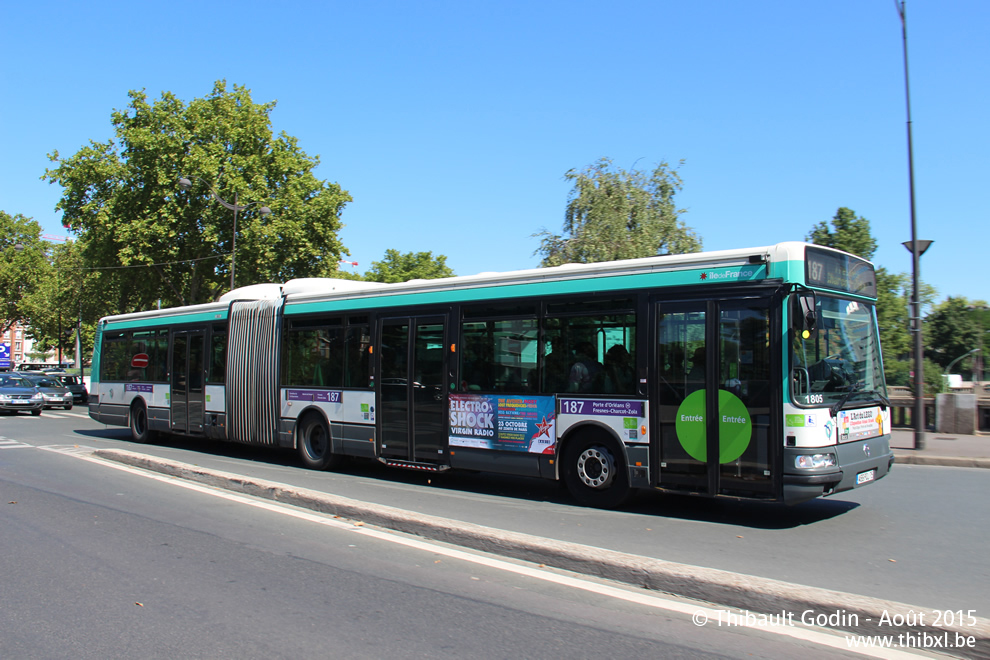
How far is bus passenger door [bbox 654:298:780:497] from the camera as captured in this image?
7.67 metres

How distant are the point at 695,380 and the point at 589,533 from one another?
2.08 metres

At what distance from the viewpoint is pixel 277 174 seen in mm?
39688

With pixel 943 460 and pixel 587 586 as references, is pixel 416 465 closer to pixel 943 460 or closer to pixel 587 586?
pixel 587 586

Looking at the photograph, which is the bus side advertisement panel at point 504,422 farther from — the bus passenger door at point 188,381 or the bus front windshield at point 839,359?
the bus passenger door at point 188,381

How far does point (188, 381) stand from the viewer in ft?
51.9

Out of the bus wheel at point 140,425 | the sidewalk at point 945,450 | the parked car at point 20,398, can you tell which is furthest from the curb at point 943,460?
the parked car at point 20,398

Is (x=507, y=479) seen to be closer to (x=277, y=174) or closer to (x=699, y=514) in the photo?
(x=699, y=514)

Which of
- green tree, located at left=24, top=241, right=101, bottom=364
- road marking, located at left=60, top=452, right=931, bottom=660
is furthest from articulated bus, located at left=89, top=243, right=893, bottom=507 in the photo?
green tree, located at left=24, top=241, right=101, bottom=364

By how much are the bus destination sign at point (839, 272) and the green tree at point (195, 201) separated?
106ft

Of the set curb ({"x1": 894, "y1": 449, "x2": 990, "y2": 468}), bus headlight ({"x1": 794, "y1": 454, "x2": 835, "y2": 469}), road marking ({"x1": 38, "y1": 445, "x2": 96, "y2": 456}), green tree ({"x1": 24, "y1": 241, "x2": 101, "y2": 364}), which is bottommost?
road marking ({"x1": 38, "y1": 445, "x2": 96, "y2": 456})

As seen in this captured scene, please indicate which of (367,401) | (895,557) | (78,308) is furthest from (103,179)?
(895,557)

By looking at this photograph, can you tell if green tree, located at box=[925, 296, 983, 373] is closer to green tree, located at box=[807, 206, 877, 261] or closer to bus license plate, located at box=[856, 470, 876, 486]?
green tree, located at box=[807, 206, 877, 261]

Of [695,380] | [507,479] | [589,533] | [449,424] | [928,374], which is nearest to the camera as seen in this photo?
[589,533]

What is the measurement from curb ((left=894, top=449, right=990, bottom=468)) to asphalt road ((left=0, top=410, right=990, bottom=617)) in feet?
1.42
